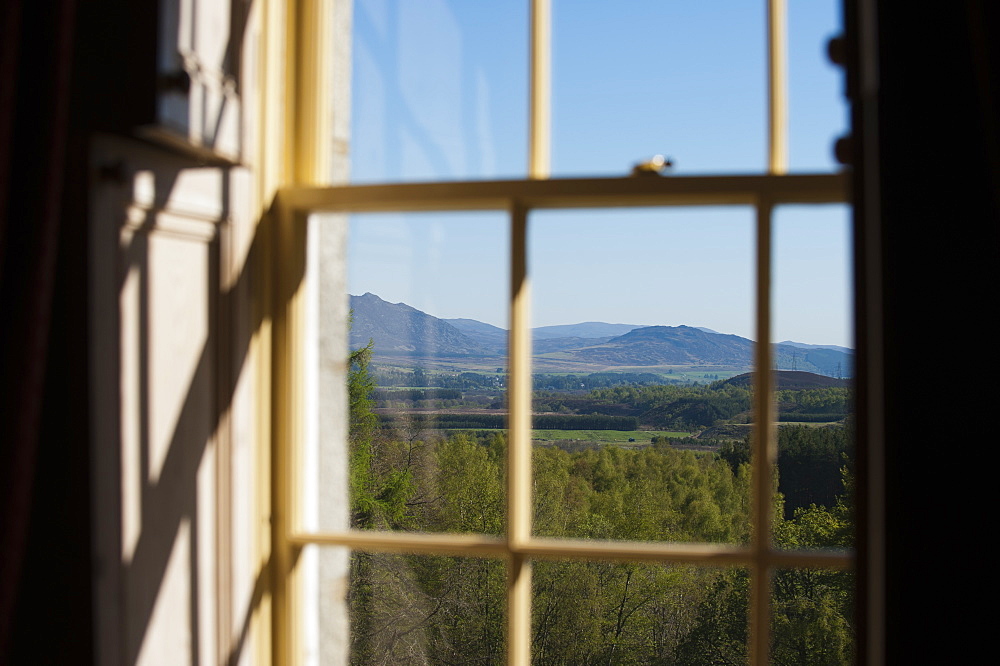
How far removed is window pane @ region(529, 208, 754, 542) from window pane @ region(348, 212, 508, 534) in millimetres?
135

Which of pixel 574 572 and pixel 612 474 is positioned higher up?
pixel 612 474

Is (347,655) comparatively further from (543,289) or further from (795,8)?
(795,8)

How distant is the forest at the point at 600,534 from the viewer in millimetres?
1976

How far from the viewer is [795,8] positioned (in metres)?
2.01

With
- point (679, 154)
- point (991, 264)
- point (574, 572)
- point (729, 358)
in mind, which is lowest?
point (574, 572)

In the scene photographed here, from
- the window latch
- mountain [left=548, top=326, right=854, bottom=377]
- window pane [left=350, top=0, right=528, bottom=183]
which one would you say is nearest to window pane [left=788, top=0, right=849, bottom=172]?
the window latch

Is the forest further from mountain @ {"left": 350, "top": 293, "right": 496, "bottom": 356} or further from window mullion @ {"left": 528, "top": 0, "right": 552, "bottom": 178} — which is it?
window mullion @ {"left": 528, "top": 0, "right": 552, "bottom": 178}

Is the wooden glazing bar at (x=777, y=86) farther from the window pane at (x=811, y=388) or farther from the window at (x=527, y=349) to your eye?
the window pane at (x=811, y=388)

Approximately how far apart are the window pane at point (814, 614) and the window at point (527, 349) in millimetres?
47

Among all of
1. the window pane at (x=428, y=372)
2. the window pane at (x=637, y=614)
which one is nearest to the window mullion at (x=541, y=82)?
the window pane at (x=428, y=372)

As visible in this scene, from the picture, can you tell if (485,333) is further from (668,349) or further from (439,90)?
(439,90)

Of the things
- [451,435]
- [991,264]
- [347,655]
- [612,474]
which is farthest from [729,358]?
[347,655]

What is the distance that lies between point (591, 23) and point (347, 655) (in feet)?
6.46

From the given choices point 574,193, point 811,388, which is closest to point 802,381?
point 811,388
